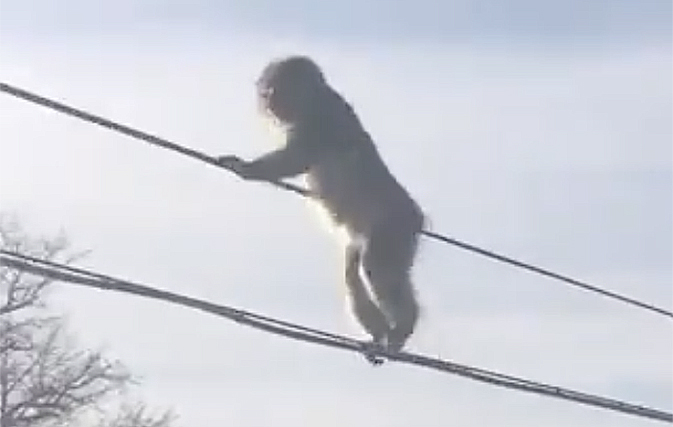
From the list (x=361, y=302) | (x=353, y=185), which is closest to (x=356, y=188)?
(x=353, y=185)

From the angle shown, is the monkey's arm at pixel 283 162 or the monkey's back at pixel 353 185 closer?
the monkey's arm at pixel 283 162

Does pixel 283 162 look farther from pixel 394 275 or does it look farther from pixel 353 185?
pixel 394 275

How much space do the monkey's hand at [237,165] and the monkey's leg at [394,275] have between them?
85cm

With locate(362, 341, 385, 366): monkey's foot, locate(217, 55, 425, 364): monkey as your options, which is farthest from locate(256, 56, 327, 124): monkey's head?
locate(362, 341, 385, 366): monkey's foot

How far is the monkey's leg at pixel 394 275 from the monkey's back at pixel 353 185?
0.06m

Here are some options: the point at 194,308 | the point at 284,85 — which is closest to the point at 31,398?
the point at 284,85

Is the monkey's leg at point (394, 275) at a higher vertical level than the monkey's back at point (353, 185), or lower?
lower

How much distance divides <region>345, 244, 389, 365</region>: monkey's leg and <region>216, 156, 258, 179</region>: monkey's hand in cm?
94

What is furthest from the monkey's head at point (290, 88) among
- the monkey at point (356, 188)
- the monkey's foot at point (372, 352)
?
the monkey's foot at point (372, 352)

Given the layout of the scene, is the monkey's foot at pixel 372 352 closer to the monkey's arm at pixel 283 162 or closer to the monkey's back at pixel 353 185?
Result: the monkey's back at pixel 353 185

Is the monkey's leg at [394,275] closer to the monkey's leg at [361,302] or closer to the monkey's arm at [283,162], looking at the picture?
the monkey's leg at [361,302]

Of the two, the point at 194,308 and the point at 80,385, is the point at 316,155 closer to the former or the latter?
the point at 194,308

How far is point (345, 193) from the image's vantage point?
10.7 metres

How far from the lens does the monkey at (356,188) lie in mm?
10703
